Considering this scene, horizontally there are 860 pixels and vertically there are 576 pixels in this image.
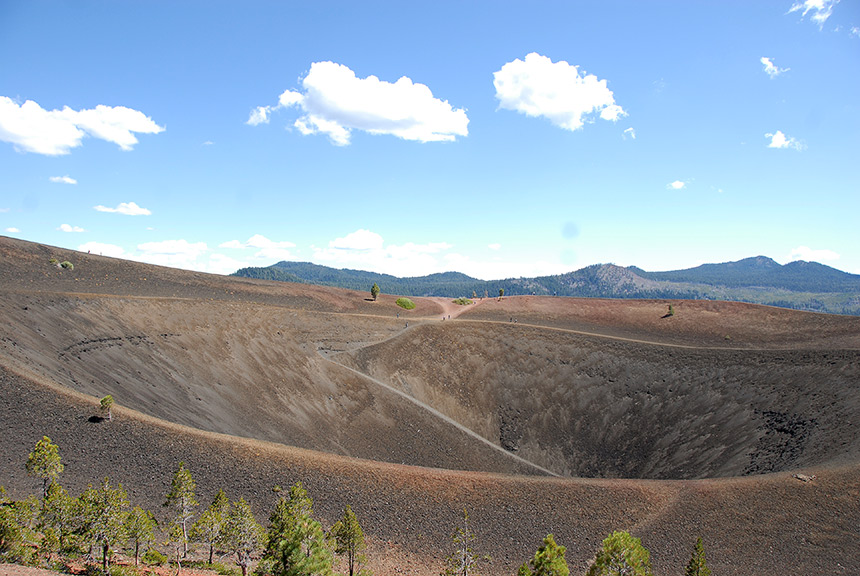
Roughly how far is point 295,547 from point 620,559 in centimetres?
1240

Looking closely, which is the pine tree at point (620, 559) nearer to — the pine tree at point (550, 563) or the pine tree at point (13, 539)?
the pine tree at point (550, 563)

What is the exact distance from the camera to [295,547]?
17172 millimetres

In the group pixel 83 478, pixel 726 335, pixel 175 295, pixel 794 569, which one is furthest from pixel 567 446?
pixel 175 295

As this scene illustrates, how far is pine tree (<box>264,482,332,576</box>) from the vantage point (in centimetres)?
1716

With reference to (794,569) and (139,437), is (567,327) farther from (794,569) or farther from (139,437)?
(139,437)

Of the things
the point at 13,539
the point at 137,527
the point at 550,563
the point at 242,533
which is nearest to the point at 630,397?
the point at 550,563

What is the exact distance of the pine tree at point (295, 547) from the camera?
17156mm

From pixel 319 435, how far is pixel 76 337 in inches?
938

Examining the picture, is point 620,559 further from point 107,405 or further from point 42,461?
point 107,405

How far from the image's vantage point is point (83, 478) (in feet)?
82.5

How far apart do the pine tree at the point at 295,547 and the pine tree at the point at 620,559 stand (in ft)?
35.0

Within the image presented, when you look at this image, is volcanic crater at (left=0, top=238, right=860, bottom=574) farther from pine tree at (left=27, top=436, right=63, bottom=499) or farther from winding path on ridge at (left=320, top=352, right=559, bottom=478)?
pine tree at (left=27, top=436, right=63, bottom=499)

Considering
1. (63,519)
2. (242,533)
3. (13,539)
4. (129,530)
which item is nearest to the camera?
(13,539)

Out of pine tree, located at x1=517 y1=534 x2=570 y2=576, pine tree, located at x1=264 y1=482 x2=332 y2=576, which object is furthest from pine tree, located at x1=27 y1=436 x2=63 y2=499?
pine tree, located at x1=517 y1=534 x2=570 y2=576
